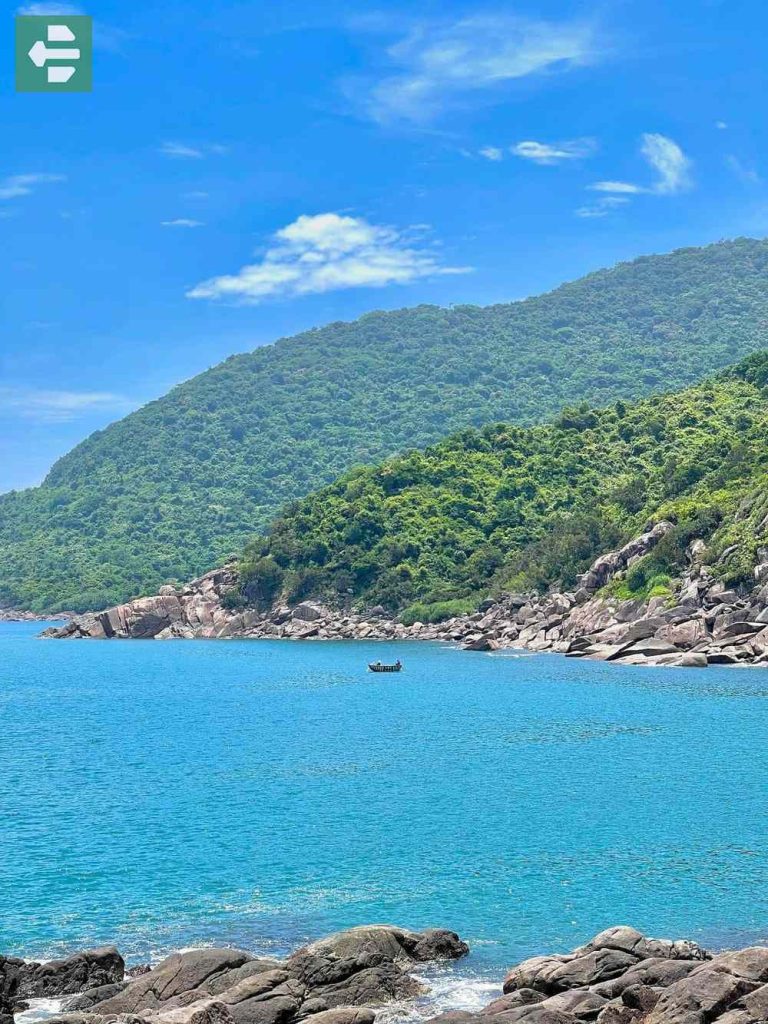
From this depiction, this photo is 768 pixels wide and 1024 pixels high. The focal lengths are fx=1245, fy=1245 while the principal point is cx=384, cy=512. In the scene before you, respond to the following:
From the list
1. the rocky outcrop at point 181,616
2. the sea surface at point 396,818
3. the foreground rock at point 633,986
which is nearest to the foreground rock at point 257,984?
the sea surface at point 396,818

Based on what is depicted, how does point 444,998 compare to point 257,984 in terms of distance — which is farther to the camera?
point 444,998

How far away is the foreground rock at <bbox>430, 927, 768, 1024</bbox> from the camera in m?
22.8

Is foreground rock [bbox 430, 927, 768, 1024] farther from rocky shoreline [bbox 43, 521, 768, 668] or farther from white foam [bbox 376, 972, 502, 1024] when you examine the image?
rocky shoreline [bbox 43, 521, 768, 668]

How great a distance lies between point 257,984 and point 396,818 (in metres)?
19.7

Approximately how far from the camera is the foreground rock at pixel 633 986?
22.8m

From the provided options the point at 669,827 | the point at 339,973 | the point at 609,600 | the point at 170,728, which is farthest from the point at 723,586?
the point at 339,973

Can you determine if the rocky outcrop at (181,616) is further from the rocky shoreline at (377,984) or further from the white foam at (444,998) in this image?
the white foam at (444,998)

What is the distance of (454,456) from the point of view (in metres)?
190

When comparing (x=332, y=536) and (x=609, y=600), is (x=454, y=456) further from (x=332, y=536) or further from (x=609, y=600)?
(x=609, y=600)

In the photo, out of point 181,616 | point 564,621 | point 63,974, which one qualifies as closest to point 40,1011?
point 63,974

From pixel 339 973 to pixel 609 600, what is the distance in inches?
3737

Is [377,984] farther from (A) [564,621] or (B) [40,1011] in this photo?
(A) [564,621]

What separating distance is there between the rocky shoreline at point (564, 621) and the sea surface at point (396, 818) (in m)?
13.0

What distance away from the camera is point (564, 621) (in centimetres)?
12431
